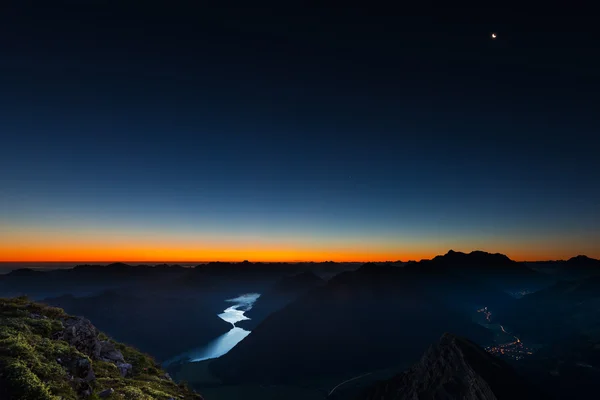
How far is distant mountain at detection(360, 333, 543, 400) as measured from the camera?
368ft

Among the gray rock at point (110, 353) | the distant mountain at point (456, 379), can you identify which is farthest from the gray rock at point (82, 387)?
the distant mountain at point (456, 379)

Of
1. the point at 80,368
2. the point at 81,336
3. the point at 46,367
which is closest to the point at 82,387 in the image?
the point at 80,368

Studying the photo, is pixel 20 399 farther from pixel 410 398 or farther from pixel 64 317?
pixel 410 398

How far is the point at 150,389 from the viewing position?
19016 mm

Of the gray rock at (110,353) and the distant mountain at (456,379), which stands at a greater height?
the gray rock at (110,353)

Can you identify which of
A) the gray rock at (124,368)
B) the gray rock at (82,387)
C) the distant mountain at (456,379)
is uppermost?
the gray rock at (82,387)

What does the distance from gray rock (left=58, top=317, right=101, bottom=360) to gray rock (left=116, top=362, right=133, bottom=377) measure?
1.77 metres

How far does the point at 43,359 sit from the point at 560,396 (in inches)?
9183

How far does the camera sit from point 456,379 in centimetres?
11519

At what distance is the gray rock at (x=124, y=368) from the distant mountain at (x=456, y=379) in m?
125

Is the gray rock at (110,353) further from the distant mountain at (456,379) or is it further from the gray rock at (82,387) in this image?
the distant mountain at (456,379)

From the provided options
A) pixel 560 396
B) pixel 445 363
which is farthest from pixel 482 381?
pixel 560 396

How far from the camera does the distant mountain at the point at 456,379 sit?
112 meters

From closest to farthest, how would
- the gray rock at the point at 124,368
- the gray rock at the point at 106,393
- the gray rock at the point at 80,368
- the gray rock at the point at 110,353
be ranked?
the gray rock at the point at 106,393, the gray rock at the point at 80,368, the gray rock at the point at 124,368, the gray rock at the point at 110,353
